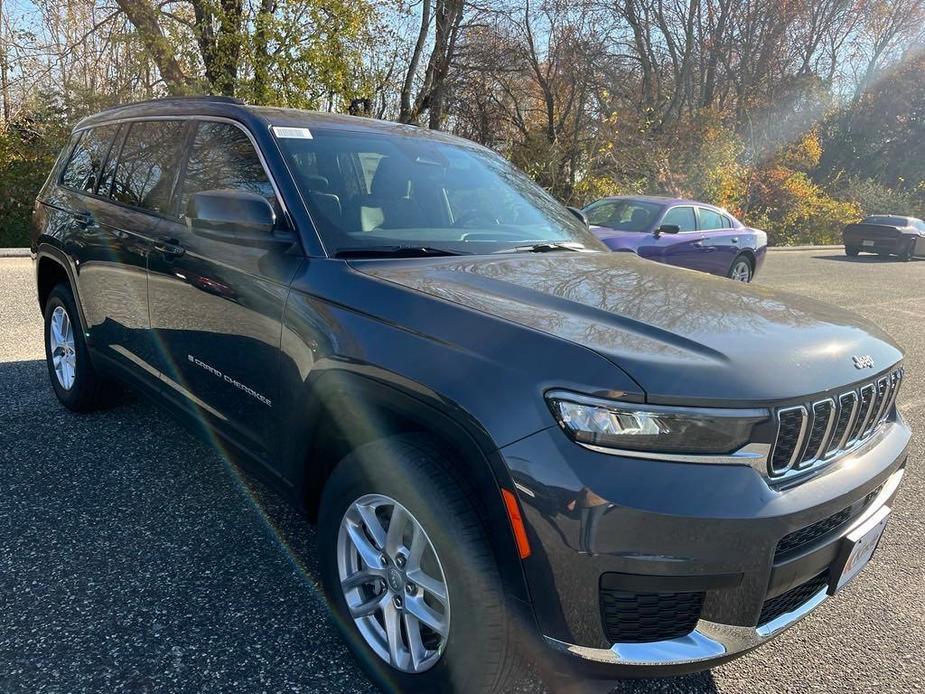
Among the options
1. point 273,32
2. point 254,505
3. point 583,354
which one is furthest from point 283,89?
point 583,354

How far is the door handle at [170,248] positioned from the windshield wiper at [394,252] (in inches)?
36.8

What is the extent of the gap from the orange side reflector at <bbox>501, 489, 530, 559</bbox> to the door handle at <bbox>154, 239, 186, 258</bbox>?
6.47ft

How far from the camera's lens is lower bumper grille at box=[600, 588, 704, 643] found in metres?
1.69

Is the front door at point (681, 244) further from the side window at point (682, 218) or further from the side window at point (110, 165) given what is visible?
the side window at point (110, 165)

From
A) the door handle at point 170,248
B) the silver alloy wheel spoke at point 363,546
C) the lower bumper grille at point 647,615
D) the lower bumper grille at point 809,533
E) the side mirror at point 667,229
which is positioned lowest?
the silver alloy wheel spoke at point 363,546

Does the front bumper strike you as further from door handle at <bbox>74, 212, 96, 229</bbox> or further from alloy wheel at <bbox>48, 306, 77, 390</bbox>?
alloy wheel at <bbox>48, 306, 77, 390</bbox>

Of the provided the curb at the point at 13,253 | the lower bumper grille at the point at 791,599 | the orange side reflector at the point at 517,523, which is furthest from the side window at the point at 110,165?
the curb at the point at 13,253

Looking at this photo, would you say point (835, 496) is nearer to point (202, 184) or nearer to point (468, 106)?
point (202, 184)

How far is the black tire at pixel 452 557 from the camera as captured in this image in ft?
5.89

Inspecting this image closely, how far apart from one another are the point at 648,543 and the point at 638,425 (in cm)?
28

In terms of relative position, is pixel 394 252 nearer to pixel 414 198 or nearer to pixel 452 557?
pixel 414 198

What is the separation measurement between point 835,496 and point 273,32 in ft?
42.4

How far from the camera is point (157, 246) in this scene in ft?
10.3

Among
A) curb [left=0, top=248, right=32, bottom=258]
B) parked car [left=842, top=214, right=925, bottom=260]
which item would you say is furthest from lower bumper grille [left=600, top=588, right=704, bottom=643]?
parked car [left=842, top=214, right=925, bottom=260]
